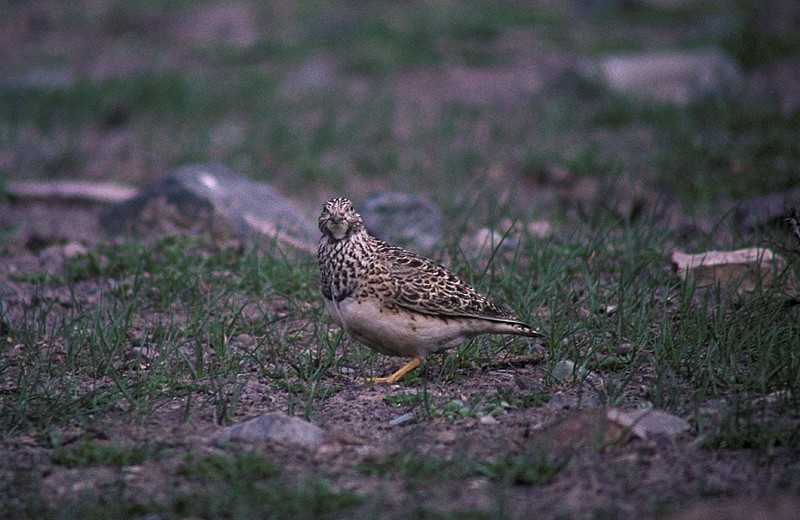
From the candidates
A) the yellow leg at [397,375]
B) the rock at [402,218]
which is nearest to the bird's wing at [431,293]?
the yellow leg at [397,375]

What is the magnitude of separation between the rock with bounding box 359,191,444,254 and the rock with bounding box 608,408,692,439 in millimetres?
3182

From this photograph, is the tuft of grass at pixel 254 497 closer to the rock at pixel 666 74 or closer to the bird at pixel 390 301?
the bird at pixel 390 301

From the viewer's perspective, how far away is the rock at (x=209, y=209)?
25.1 feet

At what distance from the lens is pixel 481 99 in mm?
12305

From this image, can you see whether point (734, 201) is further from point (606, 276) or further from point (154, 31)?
point (154, 31)

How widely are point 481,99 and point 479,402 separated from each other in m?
8.05

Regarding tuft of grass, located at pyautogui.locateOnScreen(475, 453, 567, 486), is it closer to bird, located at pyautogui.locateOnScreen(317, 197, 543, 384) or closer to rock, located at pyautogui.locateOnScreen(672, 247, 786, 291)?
bird, located at pyautogui.locateOnScreen(317, 197, 543, 384)

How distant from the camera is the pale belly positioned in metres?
4.86

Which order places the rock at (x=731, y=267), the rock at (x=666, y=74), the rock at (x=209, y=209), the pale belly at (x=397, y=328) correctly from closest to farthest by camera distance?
the pale belly at (x=397, y=328) → the rock at (x=731, y=267) → the rock at (x=209, y=209) → the rock at (x=666, y=74)

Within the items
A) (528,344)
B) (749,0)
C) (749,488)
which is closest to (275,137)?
(528,344)

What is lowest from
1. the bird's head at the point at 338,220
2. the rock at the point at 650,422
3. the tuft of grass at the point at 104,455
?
the rock at the point at 650,422

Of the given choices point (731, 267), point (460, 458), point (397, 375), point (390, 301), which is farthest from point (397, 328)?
point (731, 267)

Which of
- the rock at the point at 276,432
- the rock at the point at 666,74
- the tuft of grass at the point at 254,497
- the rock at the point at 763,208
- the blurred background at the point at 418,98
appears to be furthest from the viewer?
the rock at the point at 666,74

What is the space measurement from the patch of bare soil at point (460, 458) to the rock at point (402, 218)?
2226mm
